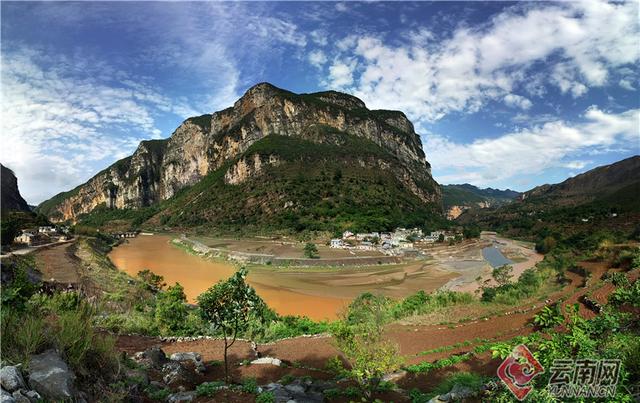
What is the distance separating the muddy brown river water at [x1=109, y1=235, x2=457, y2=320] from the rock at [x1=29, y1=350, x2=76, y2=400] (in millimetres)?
26369

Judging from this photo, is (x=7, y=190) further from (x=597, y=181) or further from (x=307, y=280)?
(x=597, y=181)

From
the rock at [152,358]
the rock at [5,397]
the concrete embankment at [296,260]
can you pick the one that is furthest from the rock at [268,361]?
the concrete embankment at [296,260]

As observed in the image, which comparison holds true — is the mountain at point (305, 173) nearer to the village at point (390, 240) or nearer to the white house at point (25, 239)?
the village at point (390, 240)

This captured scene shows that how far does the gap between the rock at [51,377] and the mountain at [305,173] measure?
90.5 metres

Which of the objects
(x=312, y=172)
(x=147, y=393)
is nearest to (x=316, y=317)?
(x=147, y=393)

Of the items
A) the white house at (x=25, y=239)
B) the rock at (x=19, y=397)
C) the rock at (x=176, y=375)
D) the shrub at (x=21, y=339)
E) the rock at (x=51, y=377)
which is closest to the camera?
the rock at (x=19, y=397)

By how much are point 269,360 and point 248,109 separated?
185m

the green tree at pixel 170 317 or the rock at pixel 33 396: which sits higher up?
the rock at pixel 33 396

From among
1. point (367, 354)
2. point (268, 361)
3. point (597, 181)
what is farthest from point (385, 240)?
point (597, 181)

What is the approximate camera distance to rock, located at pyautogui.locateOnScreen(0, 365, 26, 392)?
4742 mm

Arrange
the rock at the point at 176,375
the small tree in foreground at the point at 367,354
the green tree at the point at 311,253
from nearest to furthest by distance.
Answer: the small tree in foreground at the point at 367,354 → the rock at the point at 176,375 → the green tree at the point at 311,253

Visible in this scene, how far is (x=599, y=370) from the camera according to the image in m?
3.99

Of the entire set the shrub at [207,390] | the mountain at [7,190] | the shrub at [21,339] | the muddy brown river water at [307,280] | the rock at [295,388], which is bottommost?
the muddy brown river water at [307,280]

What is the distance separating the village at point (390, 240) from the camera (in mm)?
74000
